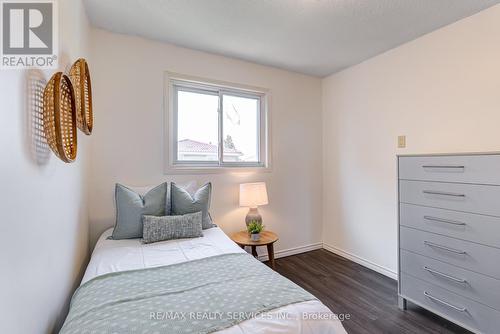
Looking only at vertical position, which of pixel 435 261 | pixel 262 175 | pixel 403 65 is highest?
pixel 403 65

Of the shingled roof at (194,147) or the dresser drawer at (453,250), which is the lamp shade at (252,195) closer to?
the shingled roof at (194,147)

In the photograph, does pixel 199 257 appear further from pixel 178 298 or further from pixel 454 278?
pixel 454 278

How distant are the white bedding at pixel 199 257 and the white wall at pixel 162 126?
1.84 feet

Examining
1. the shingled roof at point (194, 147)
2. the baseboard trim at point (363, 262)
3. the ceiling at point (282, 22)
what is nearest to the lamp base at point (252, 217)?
the shingled roof at point (194, 147)

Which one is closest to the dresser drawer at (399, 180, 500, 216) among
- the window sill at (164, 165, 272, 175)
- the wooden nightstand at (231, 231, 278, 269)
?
the wooden nightstand at (231, 231, 278, 269)

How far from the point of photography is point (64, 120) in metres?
1.16

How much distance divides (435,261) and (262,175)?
177 cm

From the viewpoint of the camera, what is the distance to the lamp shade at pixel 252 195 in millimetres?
2527

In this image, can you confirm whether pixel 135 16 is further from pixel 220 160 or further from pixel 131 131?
pixel 220 160

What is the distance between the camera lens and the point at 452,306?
1.66m

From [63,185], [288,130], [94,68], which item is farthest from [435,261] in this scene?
[94,68]

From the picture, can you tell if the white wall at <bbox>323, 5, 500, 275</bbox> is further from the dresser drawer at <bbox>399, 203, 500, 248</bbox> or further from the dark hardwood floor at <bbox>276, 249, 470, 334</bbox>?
the dresser drawer at <bbox>399, 203, 500, 248</bbox>

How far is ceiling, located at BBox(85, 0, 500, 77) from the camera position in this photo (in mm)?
1819

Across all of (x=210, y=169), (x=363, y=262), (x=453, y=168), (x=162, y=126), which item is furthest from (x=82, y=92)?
(x=363, y=262)
